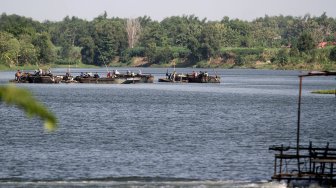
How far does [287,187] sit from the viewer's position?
35344mm

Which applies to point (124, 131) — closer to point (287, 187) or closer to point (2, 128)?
point (2, 128)

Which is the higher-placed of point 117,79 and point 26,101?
point 26,101

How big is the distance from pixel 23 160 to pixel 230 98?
249ft

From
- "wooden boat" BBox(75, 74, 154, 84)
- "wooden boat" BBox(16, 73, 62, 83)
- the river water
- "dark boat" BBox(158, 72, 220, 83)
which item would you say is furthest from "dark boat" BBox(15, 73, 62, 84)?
the river water

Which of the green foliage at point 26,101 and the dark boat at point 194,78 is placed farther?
the dark boat at point 194,78

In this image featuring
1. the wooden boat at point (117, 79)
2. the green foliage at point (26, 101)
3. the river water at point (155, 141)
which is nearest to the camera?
the green foliage at point (26, 101)

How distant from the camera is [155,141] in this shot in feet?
188

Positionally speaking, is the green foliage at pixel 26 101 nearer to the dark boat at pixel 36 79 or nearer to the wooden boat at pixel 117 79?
the dark boat at pixel 36 79

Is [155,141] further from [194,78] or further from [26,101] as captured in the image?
[194,78]

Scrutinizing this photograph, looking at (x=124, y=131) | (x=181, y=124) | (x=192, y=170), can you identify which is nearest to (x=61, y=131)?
(x=124, y=131)

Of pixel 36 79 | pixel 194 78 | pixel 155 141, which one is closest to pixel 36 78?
pixel 36 79

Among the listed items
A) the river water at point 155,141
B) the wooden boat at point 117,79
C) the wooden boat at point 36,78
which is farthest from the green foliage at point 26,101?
the wooden boat at point 117,79

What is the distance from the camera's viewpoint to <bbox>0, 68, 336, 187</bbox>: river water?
130 ft

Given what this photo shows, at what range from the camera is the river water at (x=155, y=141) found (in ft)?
130
